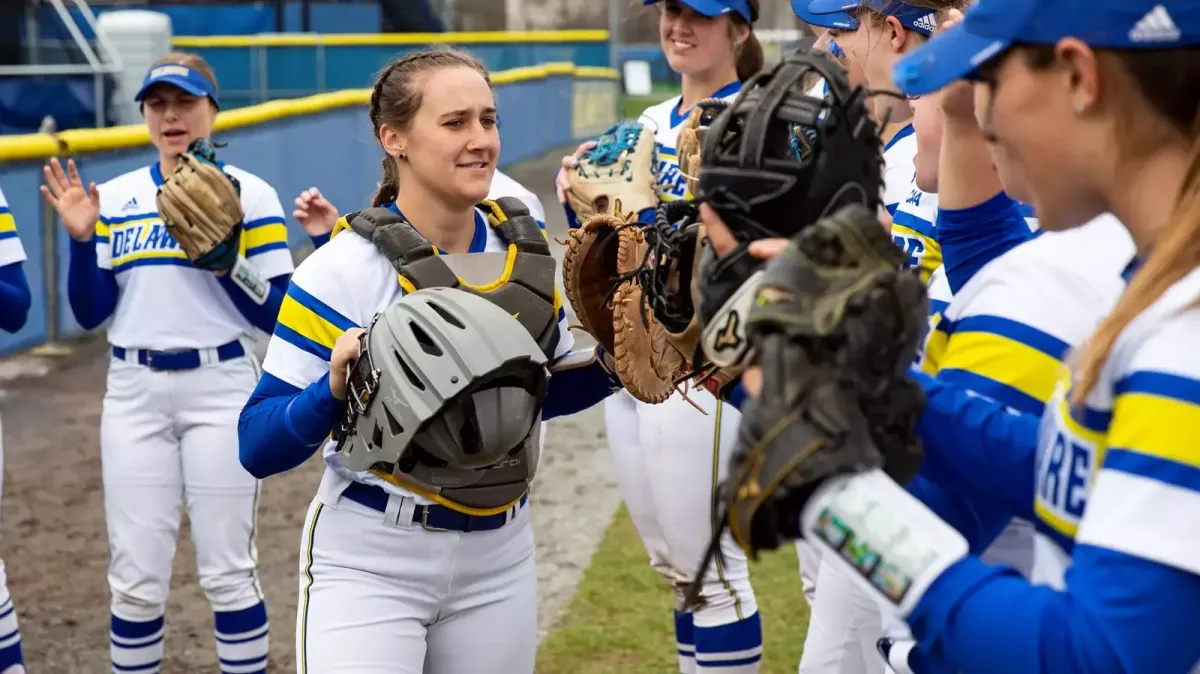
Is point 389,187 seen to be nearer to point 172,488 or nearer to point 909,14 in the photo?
point 909,14

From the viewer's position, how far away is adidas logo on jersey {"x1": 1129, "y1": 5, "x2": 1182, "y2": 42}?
4.83 feet

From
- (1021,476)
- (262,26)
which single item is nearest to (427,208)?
(1021,476)

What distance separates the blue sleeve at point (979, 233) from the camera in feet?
7.80

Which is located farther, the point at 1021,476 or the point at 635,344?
the point at 635,344

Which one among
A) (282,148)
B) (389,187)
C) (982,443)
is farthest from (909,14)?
(282,148)

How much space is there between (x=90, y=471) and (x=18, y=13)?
10.4 m

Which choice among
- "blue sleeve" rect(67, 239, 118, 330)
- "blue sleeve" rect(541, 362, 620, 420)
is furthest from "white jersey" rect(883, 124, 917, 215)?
"blue sleeve" rect(67, 239, 118, 330)

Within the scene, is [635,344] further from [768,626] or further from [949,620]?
[768,626]

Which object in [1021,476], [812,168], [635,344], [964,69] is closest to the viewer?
[964,69]

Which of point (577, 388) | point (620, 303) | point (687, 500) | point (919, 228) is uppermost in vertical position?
point (919, 228)

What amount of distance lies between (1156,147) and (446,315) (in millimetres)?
1416

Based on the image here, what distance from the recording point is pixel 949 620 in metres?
1.49

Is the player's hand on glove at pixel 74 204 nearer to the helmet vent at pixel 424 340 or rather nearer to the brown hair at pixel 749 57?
the brown hair at pixel 749 57

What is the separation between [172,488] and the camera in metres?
4.62
